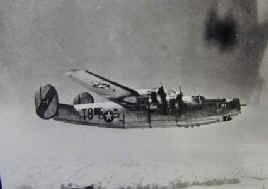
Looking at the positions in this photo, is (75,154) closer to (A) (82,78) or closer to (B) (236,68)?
(A) (82,78)

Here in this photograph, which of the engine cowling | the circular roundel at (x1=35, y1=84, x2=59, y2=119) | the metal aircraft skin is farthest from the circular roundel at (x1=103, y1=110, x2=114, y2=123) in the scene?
the circular roundel at (x1=35, y1=84, x2=59, y2=119)

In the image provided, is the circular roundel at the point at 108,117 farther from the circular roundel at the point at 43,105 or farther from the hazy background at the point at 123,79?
the circular roundel at the point at 43,105

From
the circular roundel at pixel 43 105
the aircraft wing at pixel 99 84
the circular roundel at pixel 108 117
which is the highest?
the aircraft wing at pixel 99 84

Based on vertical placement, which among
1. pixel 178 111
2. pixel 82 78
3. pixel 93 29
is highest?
pixel 93 29

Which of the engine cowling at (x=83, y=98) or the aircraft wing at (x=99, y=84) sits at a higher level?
the aircraft wing at (x=99, y=84)

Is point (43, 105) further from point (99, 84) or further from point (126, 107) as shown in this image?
point (126, 107)

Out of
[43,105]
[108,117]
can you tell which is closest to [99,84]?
[108,117]

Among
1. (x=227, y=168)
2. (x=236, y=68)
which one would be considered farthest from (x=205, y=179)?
(x=236, y=68)

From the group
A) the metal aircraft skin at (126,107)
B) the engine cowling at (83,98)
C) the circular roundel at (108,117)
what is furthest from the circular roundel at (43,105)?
the circular roundel at (108,117)
